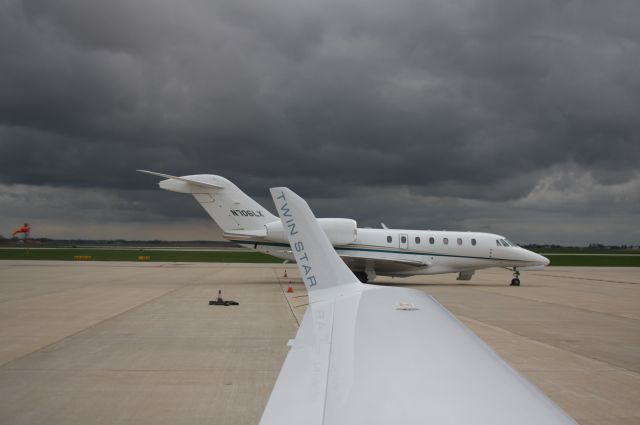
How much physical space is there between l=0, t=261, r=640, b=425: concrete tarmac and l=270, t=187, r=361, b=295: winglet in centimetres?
161

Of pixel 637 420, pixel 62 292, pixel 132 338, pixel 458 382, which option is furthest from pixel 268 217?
pixel 458 382

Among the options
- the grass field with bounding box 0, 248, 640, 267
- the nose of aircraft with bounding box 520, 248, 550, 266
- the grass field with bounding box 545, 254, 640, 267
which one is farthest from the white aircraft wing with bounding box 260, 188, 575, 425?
the grass field with bounding box 545, 254, 640, 267

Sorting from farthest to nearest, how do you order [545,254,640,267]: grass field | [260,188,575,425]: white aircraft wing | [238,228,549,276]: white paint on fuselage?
1. [545,254,640,267]: grass field
2. [238,228,549,276]: white paint on fuselage
3. [260,188,575,425]: white aircraft wing

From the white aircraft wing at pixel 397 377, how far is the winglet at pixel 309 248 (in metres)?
1.16

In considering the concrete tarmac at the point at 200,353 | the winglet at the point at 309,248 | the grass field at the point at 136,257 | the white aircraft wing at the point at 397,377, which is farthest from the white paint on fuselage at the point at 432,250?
the grass field at the point at 136,257

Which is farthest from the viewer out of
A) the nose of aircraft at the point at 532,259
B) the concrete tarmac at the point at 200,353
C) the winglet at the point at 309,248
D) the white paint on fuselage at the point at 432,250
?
the nose of aircraft at the point at 532,259

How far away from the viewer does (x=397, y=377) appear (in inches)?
102

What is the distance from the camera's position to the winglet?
5.73 m

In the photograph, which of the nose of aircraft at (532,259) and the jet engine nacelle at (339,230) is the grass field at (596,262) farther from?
the jet engine nacelle at (339,230)

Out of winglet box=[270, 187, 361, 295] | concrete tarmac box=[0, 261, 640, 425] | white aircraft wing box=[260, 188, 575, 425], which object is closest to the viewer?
white aircraft wing box=[260, 188, 575, 425]

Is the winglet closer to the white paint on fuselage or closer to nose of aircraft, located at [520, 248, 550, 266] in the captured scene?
the white paint on fuselage

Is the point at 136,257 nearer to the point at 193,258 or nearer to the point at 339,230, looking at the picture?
the point at 193,258

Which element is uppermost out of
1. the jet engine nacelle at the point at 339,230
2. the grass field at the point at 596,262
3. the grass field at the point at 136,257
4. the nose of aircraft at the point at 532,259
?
the jet engine nacelle at the point at 339,230

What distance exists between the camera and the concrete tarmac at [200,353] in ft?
19.2
